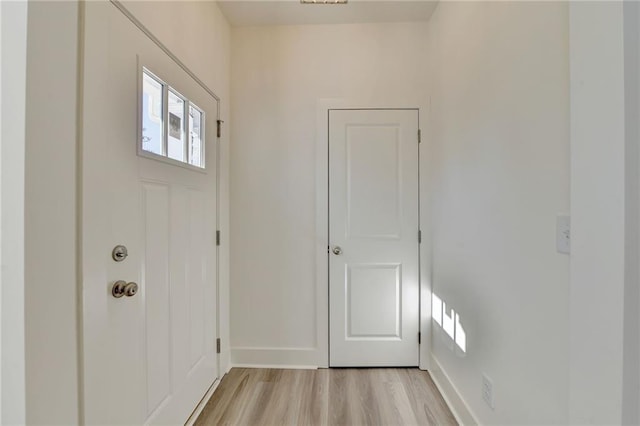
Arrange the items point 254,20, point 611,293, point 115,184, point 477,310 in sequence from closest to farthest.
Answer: point 611,293 → point 115,184 → point 477,310 → point 254,20

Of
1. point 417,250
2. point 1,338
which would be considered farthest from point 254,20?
point 1,338

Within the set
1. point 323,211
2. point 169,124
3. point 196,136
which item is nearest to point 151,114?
point 169,124

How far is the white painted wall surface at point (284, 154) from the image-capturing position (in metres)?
2.19

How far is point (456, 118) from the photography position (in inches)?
68.1

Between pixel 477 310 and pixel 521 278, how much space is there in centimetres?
41

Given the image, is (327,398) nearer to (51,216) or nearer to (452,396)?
(452,396)

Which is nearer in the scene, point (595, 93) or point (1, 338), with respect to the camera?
point (595, 93)

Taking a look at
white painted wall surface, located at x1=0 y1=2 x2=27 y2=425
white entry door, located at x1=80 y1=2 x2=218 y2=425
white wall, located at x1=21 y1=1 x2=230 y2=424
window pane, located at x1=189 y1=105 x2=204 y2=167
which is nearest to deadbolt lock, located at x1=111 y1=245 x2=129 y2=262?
white entry door, located at x1=80 y1=2 x2=218 y2=425

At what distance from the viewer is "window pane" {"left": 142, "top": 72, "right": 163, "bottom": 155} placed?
1.28 m

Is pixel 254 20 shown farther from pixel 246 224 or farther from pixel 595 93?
pixel 595 93

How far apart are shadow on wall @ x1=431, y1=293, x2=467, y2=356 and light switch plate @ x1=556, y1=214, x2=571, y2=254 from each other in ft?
2.85

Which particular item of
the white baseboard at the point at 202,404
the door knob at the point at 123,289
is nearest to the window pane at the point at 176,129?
the door knob at the point at 123,289

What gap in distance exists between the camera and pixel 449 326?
1788 mm

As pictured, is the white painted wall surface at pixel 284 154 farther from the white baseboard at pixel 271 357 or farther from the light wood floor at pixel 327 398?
the light wood floor at pixel 327 398
